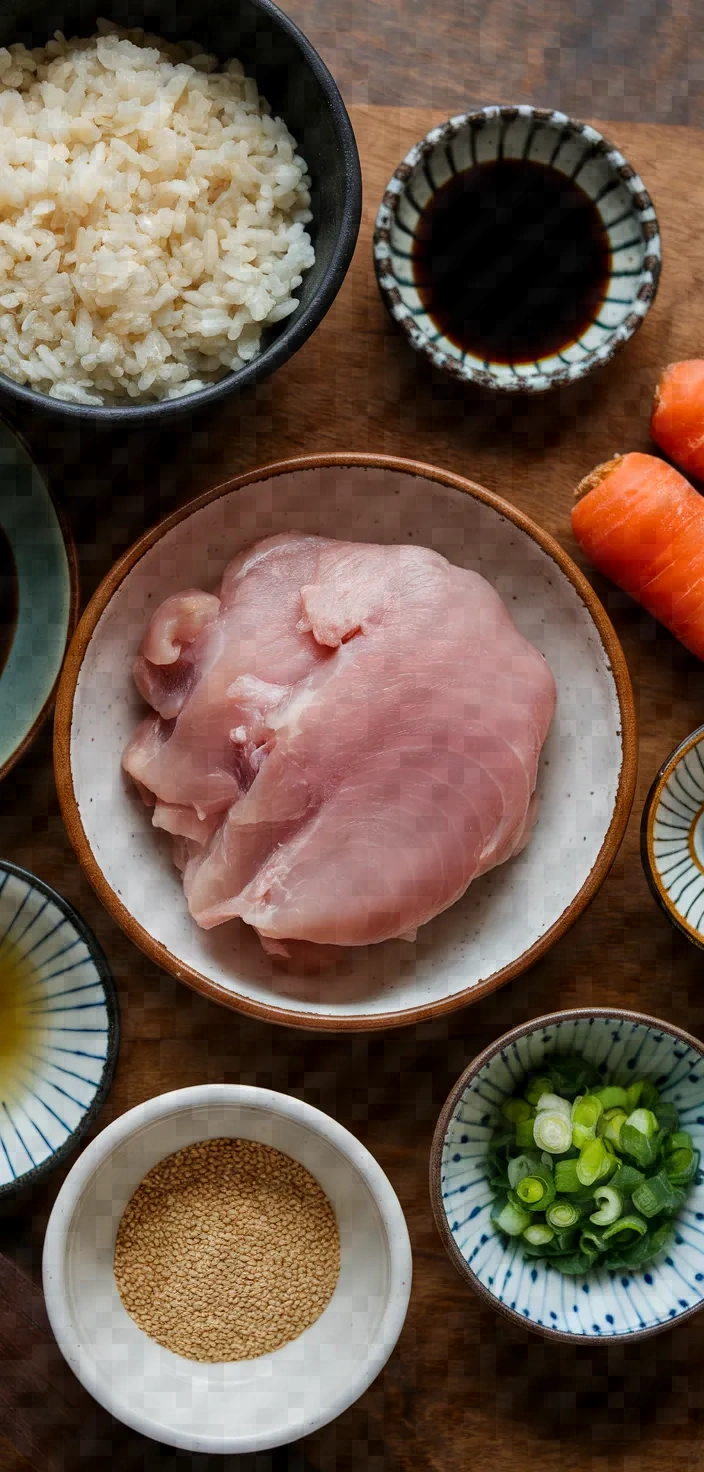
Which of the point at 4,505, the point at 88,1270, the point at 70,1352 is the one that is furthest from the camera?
the point at 4,505

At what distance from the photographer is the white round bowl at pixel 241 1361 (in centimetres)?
208

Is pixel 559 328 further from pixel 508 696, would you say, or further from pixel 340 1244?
pixel 340 1244

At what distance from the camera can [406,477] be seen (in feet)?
7.45

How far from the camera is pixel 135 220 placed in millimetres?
2061

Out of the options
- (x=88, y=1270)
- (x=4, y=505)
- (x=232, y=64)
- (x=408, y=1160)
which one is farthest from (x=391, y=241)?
(x=88, y=1270)

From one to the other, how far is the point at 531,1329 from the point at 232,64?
7.58ft

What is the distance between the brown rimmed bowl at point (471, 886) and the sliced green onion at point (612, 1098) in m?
0.33

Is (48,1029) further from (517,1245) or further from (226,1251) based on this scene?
(517,1245)

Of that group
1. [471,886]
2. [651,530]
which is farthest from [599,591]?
[471,886]

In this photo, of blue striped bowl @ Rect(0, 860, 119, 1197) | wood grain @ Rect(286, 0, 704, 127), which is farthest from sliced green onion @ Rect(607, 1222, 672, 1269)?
wood grain @ Rect(286, 0, 704, 127)

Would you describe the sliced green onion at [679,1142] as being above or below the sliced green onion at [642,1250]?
above

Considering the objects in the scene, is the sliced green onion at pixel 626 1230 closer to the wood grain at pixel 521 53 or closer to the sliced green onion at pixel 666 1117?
the sliced green onion at pixel 666 1117

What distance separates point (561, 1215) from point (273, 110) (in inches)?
81.5

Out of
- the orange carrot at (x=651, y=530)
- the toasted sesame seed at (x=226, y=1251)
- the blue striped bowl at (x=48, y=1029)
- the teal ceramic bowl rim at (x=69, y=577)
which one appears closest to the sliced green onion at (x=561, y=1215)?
the toasted sesame seed at (x=226, y=1251)
